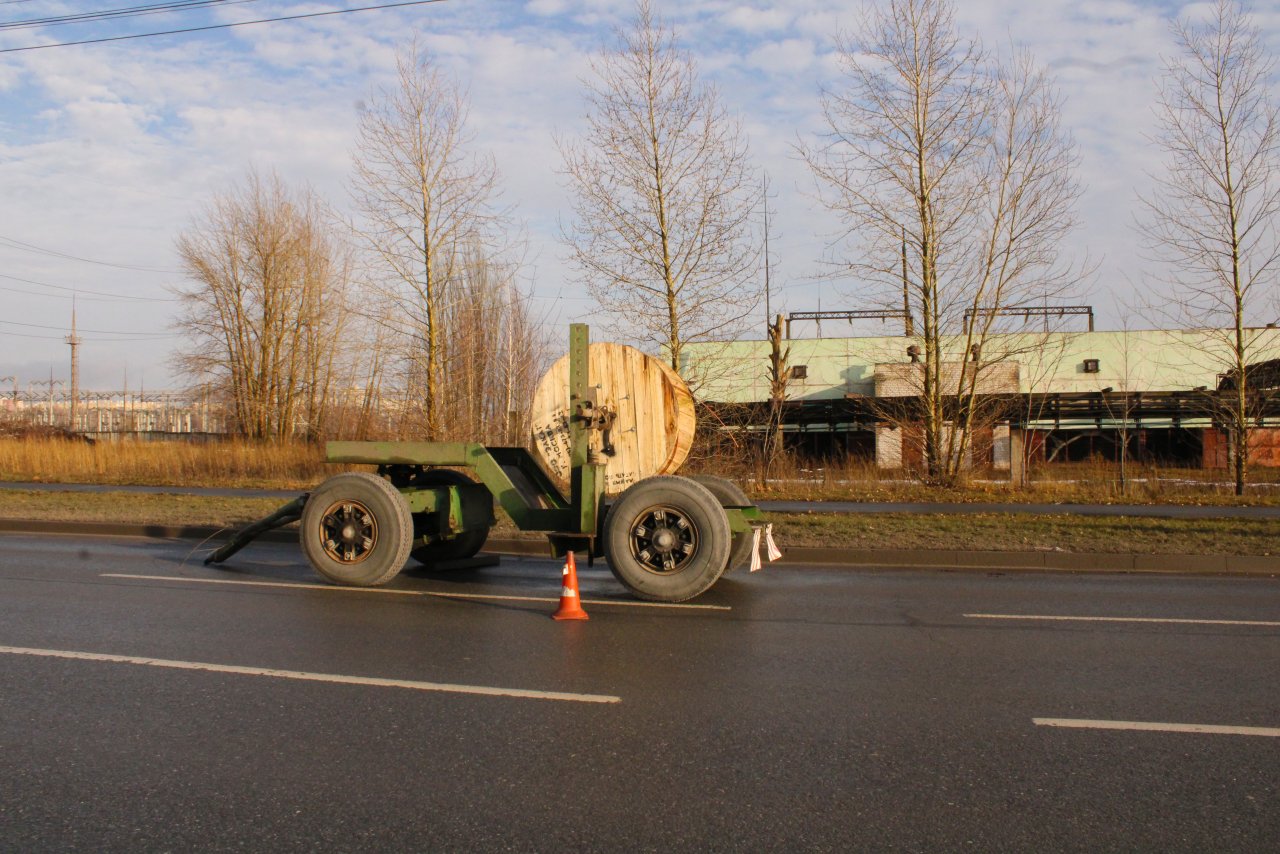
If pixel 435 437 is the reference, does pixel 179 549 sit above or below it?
below

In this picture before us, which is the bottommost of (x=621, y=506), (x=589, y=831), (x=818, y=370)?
(x=589, y=831)

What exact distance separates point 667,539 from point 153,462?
24852mm

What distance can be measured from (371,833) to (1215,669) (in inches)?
209

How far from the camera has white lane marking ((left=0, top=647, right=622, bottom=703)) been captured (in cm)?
588

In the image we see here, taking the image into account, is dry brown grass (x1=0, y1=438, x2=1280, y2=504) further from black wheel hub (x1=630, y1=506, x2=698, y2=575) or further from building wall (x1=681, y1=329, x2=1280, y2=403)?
building wall (x1=681, y1=329, x2=1280, y2=403)

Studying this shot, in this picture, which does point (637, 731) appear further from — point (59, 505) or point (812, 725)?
point (59, 505)

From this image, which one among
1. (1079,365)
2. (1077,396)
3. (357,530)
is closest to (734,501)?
(357,530)

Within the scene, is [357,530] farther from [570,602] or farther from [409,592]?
[570,602]

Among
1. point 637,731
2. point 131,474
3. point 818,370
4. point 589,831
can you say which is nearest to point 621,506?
point 637,731

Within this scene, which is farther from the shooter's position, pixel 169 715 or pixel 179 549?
pixel 179 549

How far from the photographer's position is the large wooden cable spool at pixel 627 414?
995 cm

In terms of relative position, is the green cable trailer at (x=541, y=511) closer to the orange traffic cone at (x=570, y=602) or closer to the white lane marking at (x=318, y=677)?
the orange traffic cone at (x=570, y=602)

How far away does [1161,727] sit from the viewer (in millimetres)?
5258

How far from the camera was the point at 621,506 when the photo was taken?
9125mm
